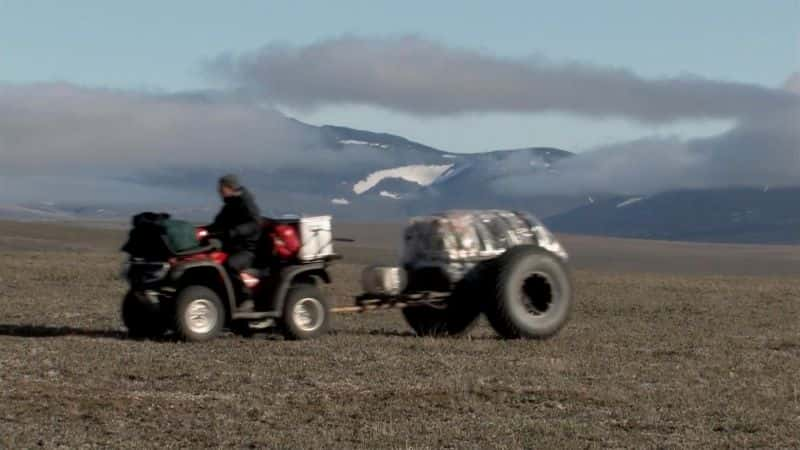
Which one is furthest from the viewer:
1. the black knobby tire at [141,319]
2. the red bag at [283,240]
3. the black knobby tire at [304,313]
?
the red bag at [283,240]

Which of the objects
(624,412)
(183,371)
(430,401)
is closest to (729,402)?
(624,412)

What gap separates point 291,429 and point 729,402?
12.8 ft

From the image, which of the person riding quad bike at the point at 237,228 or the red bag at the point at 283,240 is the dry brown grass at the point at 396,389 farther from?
the red bag at the point at 283,240

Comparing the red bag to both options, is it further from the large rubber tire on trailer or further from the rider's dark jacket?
the large rubber tire on trailer

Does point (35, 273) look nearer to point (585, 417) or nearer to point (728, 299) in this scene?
point (728, 299)

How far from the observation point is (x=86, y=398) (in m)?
13.0

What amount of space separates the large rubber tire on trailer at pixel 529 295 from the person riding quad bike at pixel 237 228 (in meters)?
2.82

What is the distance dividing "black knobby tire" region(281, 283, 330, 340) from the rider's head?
1238mm

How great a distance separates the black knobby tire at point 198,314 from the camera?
17.1 metres

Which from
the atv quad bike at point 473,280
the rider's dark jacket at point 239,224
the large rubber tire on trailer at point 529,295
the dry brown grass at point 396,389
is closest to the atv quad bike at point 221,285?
the rider's dark jacket at point 239,224

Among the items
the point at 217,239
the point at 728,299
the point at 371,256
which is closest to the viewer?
the point at 217,239

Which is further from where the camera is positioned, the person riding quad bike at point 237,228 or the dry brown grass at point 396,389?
the person riding quad bike at point 237,228

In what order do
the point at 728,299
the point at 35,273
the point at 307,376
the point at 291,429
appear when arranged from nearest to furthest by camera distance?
the point at 291,429 < the point at 307,376 < the point at 728,299 < the point at 35,273

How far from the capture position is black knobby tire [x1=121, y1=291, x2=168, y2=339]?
17.7 meters
